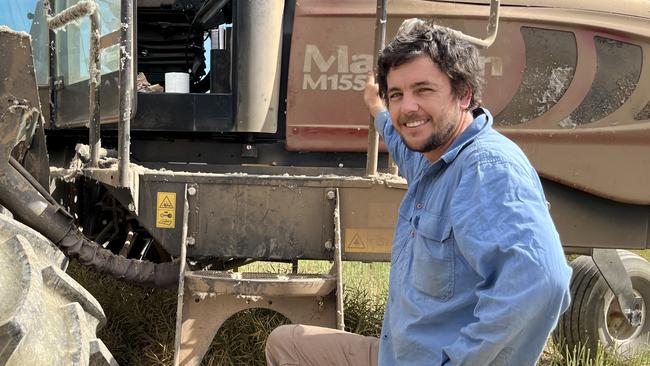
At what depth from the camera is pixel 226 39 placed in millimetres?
3408

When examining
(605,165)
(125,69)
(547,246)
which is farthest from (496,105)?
(547,246)

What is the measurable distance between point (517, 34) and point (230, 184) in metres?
1.53

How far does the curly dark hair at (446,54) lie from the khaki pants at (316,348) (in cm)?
95

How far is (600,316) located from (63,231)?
3.09 meters

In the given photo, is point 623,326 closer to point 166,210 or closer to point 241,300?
point 241,300

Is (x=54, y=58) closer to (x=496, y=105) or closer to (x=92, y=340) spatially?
(x=92, y=340)

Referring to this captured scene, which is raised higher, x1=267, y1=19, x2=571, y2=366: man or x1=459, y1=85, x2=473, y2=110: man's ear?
x1=459, y1=85, x2=473, y2=110: man's ear

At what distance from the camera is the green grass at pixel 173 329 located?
150 inches

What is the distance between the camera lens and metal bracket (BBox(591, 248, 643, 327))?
152 inches

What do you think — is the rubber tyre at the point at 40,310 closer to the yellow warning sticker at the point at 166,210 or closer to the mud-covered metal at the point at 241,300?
the mud-covered metal at the point at 241,300

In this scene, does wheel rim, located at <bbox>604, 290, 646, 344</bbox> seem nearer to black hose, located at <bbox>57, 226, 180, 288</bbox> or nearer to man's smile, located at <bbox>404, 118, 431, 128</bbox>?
black hose, located at <bbox>57, 226, 180, 288</bbox>

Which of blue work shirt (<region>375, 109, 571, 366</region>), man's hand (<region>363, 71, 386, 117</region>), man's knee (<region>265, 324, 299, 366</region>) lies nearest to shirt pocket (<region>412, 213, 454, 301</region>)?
blue work shirt (<region>375, 109, 571, 366</region>)

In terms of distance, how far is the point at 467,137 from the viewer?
5.68 ft

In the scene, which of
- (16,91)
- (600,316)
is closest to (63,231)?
(16,91)
